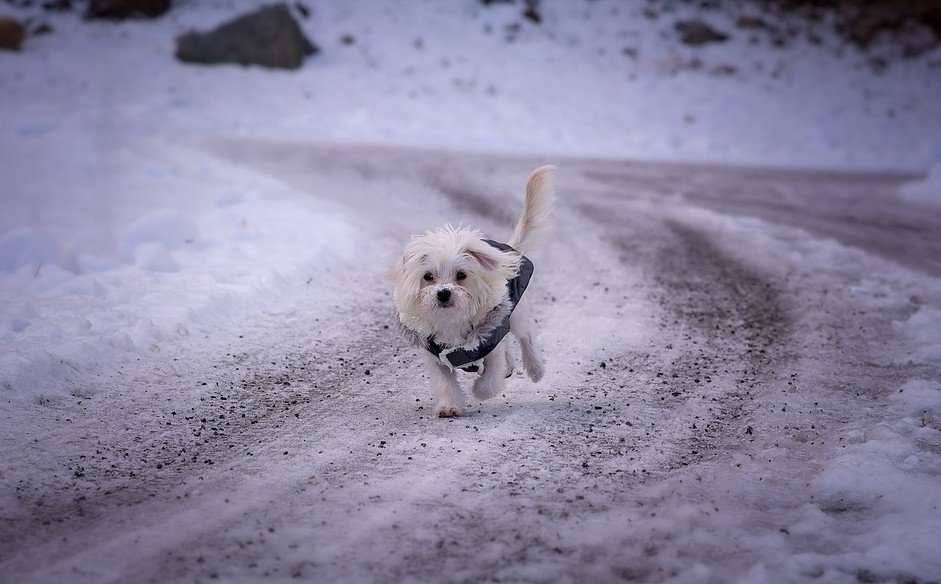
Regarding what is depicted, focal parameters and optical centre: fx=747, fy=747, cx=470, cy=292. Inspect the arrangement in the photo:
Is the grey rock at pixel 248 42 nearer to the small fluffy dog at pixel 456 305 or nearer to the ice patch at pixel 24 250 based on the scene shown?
the ice patch at pixel 24 250

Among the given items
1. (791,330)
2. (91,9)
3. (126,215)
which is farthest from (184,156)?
(91,9)

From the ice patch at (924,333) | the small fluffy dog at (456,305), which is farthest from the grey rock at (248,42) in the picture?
the ice patch at (924,333)

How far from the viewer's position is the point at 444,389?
5.13 meters

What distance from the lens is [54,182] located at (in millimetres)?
10211

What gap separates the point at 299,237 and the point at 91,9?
687 inches

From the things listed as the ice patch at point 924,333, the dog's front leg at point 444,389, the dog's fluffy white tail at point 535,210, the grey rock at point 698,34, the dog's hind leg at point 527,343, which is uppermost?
the grey rock at point 698,34

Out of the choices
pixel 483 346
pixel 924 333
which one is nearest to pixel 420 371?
pixel 483 346

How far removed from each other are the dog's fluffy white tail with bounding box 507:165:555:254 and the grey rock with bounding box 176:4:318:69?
15.6 meters

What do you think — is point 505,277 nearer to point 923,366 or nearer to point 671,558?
point 671,558

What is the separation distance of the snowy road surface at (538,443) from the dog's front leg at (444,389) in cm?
11

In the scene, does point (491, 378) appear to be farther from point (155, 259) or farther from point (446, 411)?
point (155, 259)

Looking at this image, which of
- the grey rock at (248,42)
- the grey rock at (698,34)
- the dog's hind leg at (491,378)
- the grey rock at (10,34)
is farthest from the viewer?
the grey rock at (698,34)

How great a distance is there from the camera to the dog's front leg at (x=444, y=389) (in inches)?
200

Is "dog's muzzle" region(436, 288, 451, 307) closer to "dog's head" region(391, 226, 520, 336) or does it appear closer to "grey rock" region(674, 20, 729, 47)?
"dog's head" region(391, 226, 520, 336)
